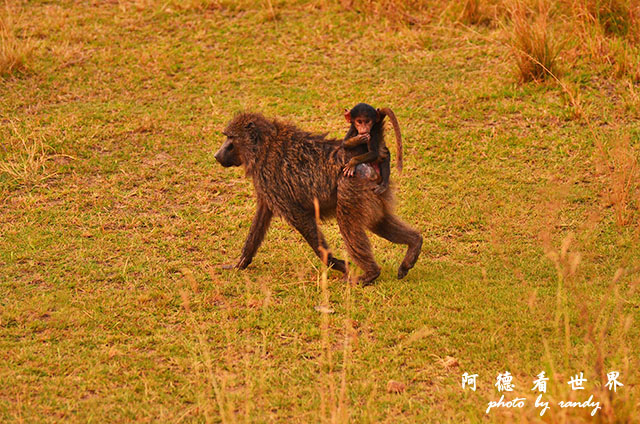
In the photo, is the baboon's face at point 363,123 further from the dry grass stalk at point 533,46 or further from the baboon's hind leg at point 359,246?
the dry grass stalk at point 533,46

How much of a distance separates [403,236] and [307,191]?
866 mm

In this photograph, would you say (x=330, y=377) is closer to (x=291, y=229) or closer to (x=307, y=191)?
(x=307, y=191)

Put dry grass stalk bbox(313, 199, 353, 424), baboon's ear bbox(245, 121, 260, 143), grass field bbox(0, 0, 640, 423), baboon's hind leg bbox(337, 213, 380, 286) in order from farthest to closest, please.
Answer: baboon's ear bbox(245, 121, 260, 143), baboon's hind leg bbox(337, 213, 380, 286), grass field bbox(0, 0, 640, 423), dry grass stalk bbox(313, 199, 353, 424)

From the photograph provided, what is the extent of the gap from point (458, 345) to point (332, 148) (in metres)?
1.95

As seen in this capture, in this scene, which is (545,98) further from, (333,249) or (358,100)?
(333,249)

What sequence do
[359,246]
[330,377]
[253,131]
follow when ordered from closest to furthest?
[330,377], [359,246], [253,131]

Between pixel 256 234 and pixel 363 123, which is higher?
pixel 363 123

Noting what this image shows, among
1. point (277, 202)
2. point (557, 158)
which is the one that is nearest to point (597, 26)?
point (557, 158)

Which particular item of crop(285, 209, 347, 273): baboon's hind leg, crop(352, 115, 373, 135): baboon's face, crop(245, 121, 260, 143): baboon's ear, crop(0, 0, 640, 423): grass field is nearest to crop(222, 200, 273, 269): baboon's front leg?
crop(0, 0, 640, 423): grass field

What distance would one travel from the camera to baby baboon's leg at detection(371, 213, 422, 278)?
6.44 m

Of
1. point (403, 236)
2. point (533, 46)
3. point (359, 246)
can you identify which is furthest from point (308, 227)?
point (533, 46)

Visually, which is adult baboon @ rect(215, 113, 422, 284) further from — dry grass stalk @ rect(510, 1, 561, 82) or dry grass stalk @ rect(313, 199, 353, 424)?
dry grass stalk @ rect(510, 1, 561, 82)

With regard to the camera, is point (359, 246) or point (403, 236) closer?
point (359, 246)

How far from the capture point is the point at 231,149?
6762 millimetres
